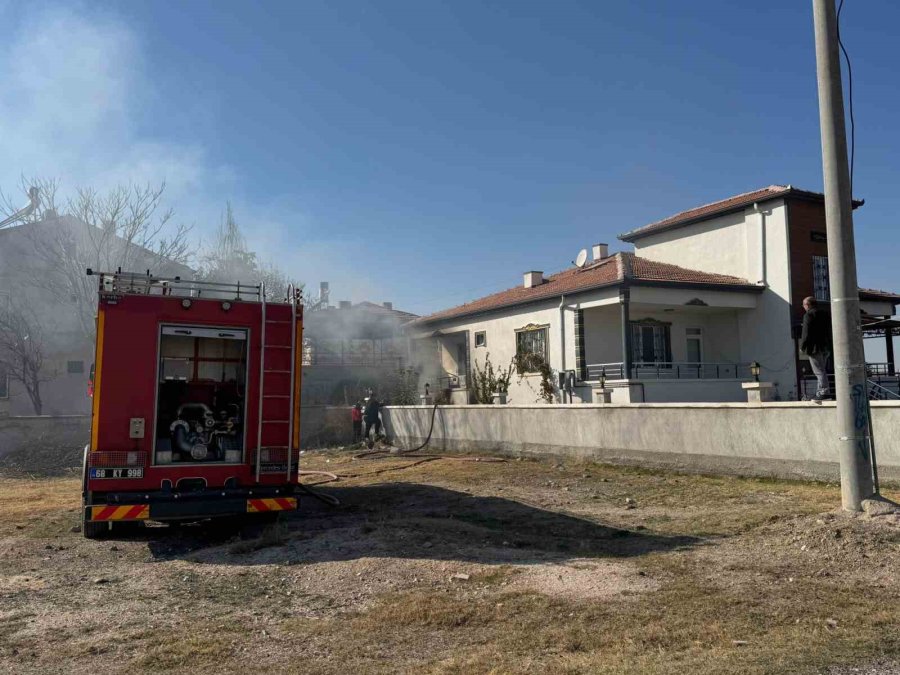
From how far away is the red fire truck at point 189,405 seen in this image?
26.0ft

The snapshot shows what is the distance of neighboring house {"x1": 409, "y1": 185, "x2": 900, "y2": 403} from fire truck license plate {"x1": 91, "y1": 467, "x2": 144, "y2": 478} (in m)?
15.9

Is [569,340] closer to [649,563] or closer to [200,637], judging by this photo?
[649,563]

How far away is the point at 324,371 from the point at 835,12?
2637cm

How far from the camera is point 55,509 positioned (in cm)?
1125

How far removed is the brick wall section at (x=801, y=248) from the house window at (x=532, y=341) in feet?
27.3

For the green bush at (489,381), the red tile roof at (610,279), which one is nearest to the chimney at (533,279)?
the red tile roof at (610,279)

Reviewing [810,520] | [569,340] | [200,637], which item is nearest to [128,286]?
[200,637]

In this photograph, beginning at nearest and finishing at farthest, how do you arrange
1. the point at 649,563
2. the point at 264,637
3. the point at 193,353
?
the point at 264,637 → the point at 649,563 → the point at 193,353

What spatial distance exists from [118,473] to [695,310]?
2238 centimetres

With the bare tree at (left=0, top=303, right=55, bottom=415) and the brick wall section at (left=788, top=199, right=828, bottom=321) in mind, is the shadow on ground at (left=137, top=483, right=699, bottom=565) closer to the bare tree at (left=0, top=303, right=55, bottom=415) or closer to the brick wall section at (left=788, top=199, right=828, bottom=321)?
the brick wall section at (left=788, top=199, right=828, bottom=321)

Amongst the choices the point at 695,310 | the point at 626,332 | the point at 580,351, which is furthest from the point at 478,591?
the point at 695,310

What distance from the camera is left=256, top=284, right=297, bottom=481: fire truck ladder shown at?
8609 mm

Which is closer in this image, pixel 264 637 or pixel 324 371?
pixel 264 637

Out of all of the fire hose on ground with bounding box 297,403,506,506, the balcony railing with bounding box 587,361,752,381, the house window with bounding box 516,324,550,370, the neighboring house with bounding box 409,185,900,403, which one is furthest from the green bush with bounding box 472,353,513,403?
the fire hose on ground with bounding box 297,403,506,506
